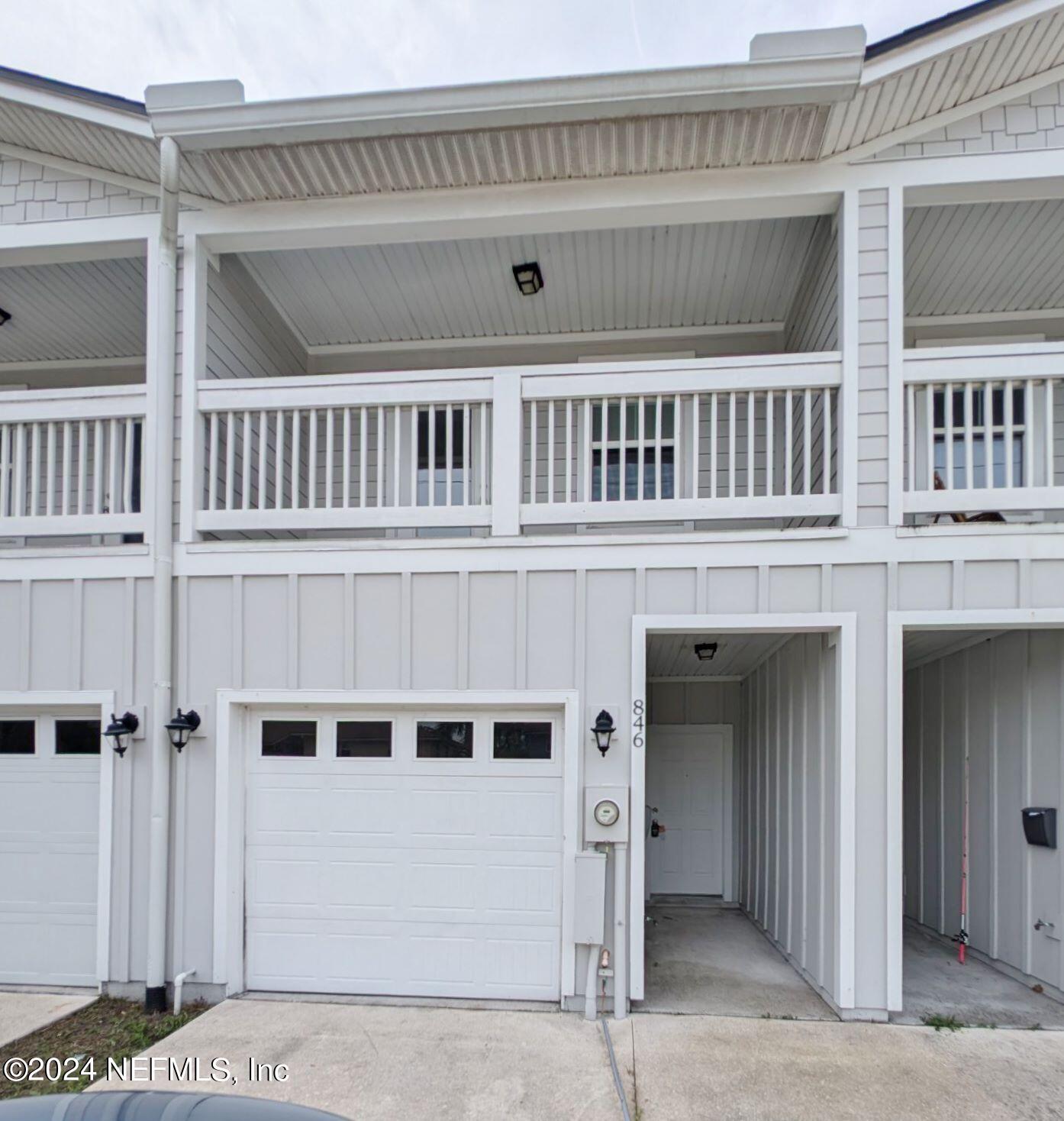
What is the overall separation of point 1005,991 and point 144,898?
5394 mm

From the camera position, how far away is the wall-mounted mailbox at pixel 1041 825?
4.77 metres

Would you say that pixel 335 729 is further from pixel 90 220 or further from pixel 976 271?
pixel 976 271

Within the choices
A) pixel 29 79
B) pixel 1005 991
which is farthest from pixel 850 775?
pixel 29 79

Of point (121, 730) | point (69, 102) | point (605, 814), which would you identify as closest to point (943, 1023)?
point (605, 814)

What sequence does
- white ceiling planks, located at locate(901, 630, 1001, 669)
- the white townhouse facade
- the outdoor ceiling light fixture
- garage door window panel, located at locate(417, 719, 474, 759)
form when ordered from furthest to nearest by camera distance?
the outdoor ceiling light fixture → white ceiling planks, located at locate(901, 630, 1001, 669) → garage door window panel, located at locate(417, 719, 474, 759) → the white townhouse facade

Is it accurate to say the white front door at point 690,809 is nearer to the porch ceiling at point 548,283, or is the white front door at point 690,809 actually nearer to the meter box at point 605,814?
the meter box at point 605,814

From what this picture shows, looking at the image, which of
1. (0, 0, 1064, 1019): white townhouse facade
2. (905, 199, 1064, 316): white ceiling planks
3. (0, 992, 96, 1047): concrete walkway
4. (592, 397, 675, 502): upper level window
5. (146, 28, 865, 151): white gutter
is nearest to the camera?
(146, 28, 865, 151): white gutter

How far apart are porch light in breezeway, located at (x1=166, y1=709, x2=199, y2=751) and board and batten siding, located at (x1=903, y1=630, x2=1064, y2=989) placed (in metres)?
5.30

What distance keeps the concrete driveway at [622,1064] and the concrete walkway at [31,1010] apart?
0.91 meters

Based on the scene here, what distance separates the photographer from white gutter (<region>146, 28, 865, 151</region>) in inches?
168

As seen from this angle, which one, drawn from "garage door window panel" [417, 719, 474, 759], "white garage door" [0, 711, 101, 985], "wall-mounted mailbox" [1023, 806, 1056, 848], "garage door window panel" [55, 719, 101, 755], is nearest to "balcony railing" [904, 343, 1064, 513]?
"wall-mounted mailbox" [1023, 806, 1056, 848]

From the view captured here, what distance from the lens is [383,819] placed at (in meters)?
4.95

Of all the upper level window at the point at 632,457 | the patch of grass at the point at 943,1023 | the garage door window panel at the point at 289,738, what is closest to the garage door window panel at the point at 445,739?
the garage door window panel at the point at 289,738

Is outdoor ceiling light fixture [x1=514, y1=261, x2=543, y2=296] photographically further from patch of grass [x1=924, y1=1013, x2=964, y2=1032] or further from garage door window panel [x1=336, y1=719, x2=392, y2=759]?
patch of grass [x1=924, y1=1013, x2=964, y2=1032]
